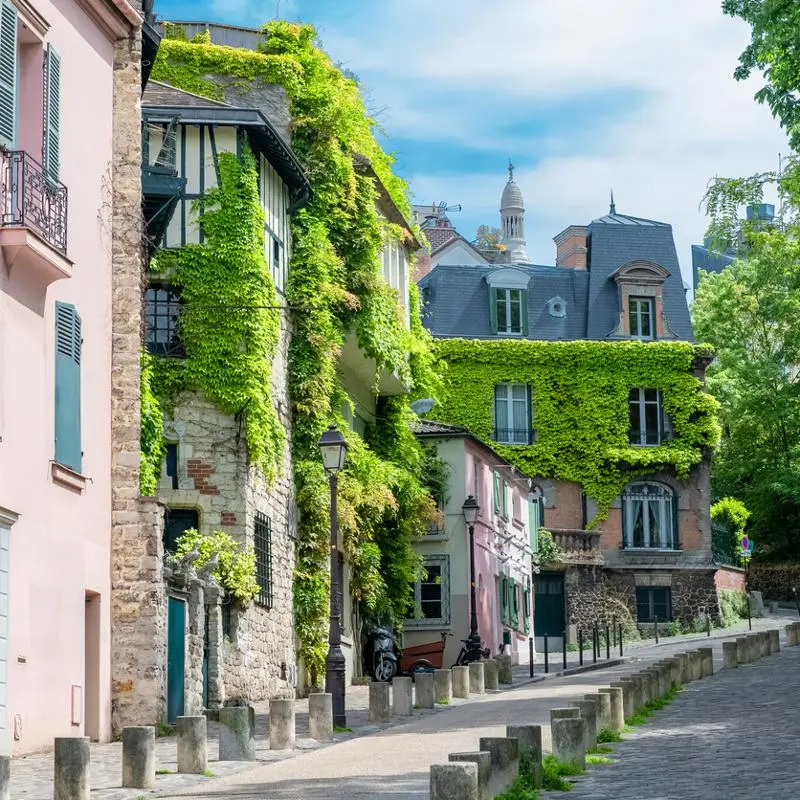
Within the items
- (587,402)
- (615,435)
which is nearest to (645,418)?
(615,435)

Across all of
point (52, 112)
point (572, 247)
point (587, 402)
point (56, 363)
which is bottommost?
point (56, 363)

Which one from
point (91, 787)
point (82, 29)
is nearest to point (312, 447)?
point (82, 29)

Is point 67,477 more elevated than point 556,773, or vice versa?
point 67,477

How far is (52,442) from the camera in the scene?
18.1 meters

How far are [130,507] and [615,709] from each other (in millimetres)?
6323

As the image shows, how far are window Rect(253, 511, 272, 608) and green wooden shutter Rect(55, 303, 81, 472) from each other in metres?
7.69

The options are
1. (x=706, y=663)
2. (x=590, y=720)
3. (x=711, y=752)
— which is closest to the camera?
(x=711, y=752)

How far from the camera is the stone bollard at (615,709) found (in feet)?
58.0

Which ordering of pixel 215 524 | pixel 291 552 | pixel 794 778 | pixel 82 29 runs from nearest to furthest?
1. pixel 794 778
2. pixel 82 29
3. pixel 215 524
4. pixel 291 552

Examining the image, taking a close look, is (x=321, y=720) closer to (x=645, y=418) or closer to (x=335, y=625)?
(x=335, y=625)

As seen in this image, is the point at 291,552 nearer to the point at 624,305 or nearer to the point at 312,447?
the point at 312,447

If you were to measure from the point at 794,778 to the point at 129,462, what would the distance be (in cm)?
993

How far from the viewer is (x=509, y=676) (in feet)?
102

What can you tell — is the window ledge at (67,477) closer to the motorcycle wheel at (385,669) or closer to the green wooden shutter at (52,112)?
→ the green wooden shutter at (52,112)
